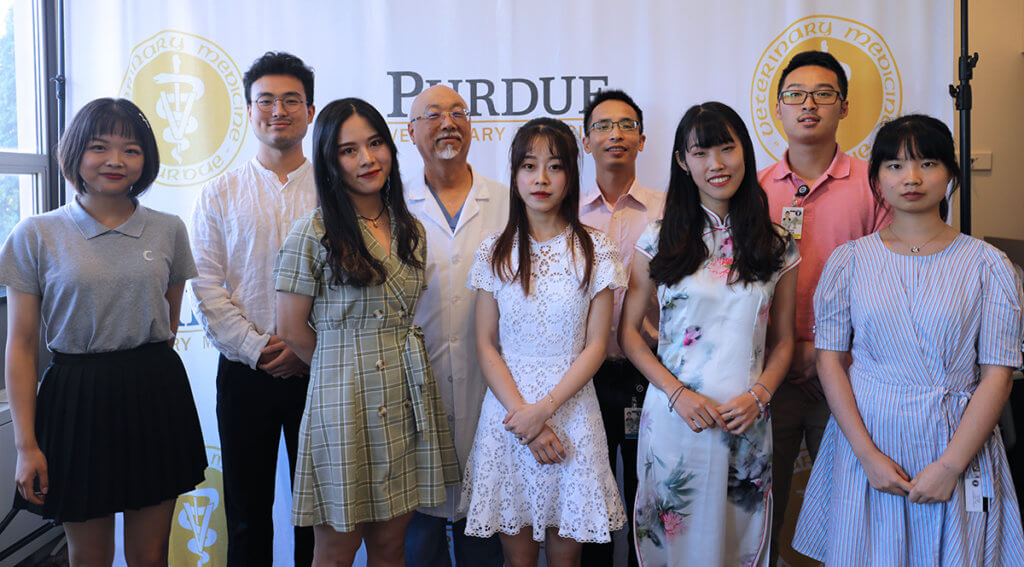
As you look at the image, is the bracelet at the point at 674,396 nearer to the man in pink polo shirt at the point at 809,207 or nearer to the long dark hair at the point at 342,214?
the man in pink polo shirt at the point at 809,207

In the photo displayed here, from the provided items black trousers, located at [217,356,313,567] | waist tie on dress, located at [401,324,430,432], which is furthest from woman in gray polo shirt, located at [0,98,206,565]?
waist tie on dress, located at [401,324,430,432]

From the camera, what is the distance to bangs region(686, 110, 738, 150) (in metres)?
1.97

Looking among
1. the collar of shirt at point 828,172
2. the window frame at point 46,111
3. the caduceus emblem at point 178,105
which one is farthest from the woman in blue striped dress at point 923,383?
the window frame at point 46,111

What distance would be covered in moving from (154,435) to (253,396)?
1.27 feet

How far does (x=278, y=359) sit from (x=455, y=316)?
0.61 m

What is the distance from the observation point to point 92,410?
1.96 meters

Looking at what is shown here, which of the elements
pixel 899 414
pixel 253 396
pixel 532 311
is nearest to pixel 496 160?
pixel 532 311

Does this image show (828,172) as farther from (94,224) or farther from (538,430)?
(94,224)

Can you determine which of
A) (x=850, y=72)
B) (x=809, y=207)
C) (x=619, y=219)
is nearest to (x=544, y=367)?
(x=619, y=219)

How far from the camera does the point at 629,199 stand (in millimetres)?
2676

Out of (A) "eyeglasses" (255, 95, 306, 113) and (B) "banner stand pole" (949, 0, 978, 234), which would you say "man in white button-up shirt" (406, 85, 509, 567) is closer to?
(A) "eyeglasses" (255, 95, 306, 113)

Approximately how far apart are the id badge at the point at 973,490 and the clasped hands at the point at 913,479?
50 mm

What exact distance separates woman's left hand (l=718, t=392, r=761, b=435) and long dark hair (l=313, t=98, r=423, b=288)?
0.98 meters

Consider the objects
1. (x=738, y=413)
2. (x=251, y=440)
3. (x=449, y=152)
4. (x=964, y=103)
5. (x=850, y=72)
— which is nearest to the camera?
(x=738, y=413)
